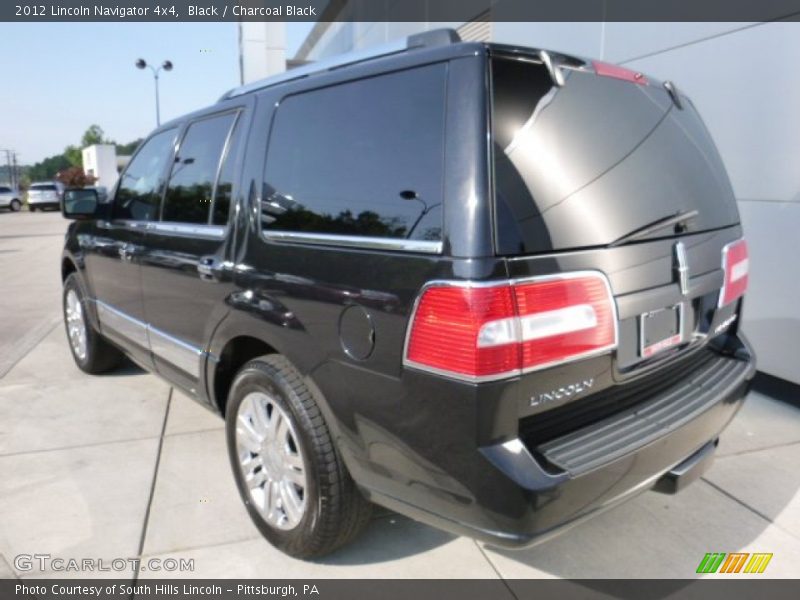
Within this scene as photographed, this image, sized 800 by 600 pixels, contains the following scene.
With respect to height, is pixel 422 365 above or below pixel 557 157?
below

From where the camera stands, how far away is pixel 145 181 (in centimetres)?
392

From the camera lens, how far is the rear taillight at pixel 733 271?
2598 mm

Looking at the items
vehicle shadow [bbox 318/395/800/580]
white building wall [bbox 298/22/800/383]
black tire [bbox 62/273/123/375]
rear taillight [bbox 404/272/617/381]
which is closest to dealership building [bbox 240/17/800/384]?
white building wall [bbox 298/22/800/383]

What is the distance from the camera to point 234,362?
2.95m

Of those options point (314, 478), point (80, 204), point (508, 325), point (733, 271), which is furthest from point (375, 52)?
point (80, 204)

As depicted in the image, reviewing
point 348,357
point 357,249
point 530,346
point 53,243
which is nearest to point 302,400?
point 348,357

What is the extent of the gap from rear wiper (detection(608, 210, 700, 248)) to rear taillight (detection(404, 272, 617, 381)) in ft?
0.64

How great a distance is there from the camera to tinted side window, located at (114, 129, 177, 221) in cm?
370

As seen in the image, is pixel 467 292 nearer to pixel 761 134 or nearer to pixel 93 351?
pixel 761 134

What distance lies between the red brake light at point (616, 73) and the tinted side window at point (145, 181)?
2459mm

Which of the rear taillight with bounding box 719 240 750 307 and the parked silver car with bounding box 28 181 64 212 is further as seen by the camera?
the parked silver car with bounding box 28 181 64 212

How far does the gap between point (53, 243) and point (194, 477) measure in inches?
658

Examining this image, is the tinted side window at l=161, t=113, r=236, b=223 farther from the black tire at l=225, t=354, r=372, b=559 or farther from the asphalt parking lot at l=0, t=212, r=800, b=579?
the asphalt parking lot at l=0, t=212, r=800, b=579

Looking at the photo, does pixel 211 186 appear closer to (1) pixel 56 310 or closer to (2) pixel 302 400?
(2) pixel 302 400
